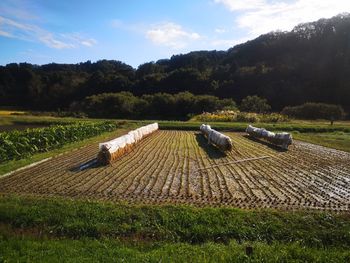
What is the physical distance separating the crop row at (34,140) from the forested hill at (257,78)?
153 feet

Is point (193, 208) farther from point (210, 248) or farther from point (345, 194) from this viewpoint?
point (345, 194)

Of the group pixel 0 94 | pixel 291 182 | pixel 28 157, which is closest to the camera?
pixel 291 182

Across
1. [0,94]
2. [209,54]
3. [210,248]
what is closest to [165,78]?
[0,94]

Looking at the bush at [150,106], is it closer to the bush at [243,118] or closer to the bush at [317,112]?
the bush at [243,118]

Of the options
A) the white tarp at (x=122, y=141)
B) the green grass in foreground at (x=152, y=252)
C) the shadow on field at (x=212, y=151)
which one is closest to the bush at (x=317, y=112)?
the white tarp at (x=122, y=141)

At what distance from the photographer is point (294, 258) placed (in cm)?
632

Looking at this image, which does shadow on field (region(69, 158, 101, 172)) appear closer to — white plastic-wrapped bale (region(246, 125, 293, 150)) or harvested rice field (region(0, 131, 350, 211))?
harvested rice field (region(0, 131, 350, 211))

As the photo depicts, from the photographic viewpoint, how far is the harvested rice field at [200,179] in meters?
9.81

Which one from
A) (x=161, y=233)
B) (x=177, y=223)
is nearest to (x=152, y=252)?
(x=161, y=233)

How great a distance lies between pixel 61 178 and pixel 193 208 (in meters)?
5.35

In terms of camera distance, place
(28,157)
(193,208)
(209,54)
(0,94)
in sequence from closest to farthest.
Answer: (193,208) < (28,157) < (0,94) < (209,54)

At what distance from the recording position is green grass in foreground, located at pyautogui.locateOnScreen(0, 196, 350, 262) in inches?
249

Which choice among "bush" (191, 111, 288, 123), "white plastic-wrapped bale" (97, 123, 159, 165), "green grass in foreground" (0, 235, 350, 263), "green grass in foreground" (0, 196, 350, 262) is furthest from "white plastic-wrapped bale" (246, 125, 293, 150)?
"bush" (191, 111, 288, 123)

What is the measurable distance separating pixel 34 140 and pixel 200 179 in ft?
33.0
